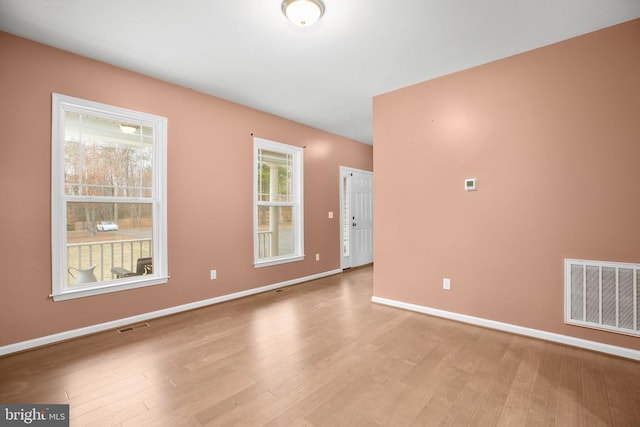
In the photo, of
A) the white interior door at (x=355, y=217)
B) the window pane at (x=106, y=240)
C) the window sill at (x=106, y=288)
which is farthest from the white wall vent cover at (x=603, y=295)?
the window pane at (x=106, y=240)

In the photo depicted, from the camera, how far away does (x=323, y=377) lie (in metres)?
2.21

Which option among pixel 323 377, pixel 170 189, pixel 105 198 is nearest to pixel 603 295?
pixel 323 377

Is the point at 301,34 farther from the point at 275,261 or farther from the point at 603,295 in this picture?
the point at 603,295

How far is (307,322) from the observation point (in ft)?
10.9

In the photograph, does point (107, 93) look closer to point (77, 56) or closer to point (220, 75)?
point (77, 56)

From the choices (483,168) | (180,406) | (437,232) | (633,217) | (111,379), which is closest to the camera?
(180,406)

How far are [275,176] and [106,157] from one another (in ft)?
7.79

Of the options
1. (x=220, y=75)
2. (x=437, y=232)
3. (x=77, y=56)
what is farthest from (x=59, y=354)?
(x=437, y=232)

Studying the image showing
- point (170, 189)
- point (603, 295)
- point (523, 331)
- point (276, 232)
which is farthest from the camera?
point (276, 232)

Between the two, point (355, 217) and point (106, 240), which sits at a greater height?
point (355, 217)

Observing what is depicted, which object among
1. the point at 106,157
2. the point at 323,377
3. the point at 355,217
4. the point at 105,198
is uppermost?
the point at 106,157

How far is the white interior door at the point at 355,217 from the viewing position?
622cm

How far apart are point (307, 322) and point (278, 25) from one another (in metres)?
2.87

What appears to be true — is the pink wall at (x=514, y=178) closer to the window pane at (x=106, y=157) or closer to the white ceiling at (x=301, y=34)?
the white ceiling at (x=301, y=34)
